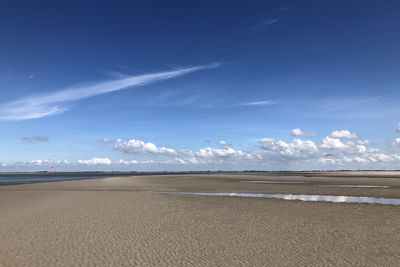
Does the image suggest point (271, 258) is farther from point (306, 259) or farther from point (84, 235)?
point (84, 235)

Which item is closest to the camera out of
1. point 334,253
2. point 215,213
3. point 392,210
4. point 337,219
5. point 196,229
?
point 334,253

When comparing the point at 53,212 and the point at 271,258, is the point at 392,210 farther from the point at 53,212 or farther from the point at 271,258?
the point at 53,212

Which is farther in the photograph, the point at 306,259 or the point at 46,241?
the point at 46,241

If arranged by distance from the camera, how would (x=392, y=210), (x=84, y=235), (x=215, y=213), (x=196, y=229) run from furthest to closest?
(x=392, y=210) < (x=215, y=213) < (x=196, y=229) < (x=84, y=235)

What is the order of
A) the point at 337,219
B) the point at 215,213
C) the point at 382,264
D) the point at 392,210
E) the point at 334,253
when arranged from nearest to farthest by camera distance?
1. the point at 382,264
2. the point at 334,253
3. the point at 337,219
4. the point at 215,213
5. the point at 392,210

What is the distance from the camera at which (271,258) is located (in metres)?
13.2

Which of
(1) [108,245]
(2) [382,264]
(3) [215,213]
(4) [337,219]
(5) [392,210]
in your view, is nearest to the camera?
(2) [382,264]

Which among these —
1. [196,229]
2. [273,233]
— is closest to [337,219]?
[273,233]

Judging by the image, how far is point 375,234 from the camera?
691 inches

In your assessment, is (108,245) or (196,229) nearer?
(108,245)

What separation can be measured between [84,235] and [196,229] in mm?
5107

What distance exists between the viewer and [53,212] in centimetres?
2502

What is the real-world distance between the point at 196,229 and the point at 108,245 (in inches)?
193

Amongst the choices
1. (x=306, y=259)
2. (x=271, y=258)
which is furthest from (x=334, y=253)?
(x=271, y=258)
